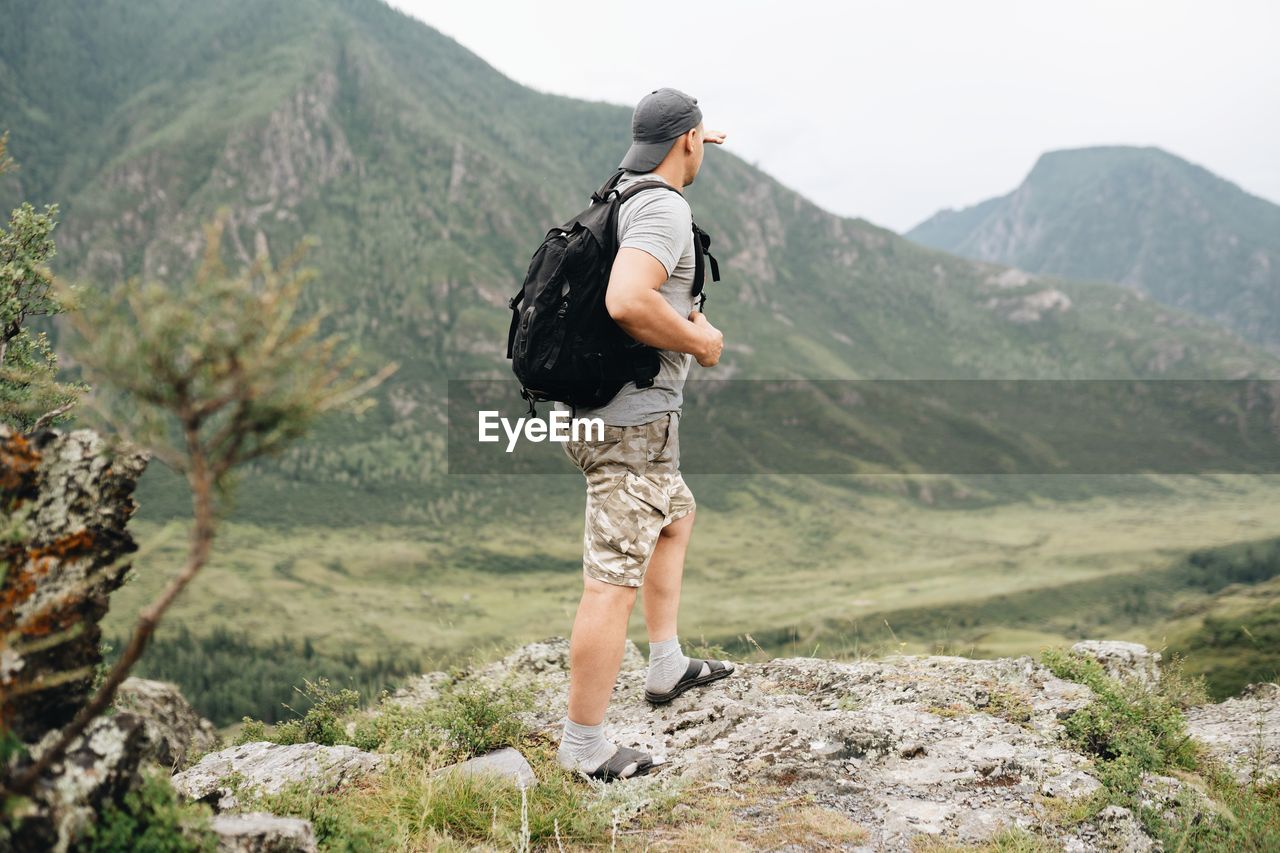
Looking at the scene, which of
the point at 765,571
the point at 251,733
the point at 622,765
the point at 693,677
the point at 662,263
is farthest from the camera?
the point at 765,571

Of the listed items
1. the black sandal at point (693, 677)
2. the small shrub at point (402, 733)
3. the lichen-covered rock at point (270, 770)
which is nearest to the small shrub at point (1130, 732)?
the black sandal at point (693, 677)

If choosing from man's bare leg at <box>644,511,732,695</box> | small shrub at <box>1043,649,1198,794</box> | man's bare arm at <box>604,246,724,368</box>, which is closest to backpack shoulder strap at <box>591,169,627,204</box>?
man's bare arm at <box>604,246,724,368</box>

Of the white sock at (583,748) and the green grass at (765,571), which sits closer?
the white sock at (583,748)

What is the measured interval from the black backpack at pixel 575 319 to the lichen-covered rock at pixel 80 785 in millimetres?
2241

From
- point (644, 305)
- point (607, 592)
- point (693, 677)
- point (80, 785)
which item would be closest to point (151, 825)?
point (80, 785)

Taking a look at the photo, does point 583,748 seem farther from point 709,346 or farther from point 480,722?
point 709,346

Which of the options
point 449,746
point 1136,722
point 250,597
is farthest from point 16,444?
point 250,597

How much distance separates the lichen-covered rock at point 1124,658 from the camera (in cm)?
745

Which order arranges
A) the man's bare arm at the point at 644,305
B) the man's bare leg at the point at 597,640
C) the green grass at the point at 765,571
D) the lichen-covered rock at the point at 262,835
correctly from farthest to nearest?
the green grass at the point at 765,571
the man's bare leg at the point at 597,640
the man's bare arm at the point at 644,305
the lichen-covered rock at the point at 262,835

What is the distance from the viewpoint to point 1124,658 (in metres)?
7.89

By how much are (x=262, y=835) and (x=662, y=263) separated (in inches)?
118

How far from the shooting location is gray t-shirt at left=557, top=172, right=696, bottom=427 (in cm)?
418

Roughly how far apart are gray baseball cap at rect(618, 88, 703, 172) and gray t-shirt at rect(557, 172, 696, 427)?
0.28 ft

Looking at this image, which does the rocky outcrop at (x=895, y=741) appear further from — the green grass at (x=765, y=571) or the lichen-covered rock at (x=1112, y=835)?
the green grass at (x=765, y=571)
